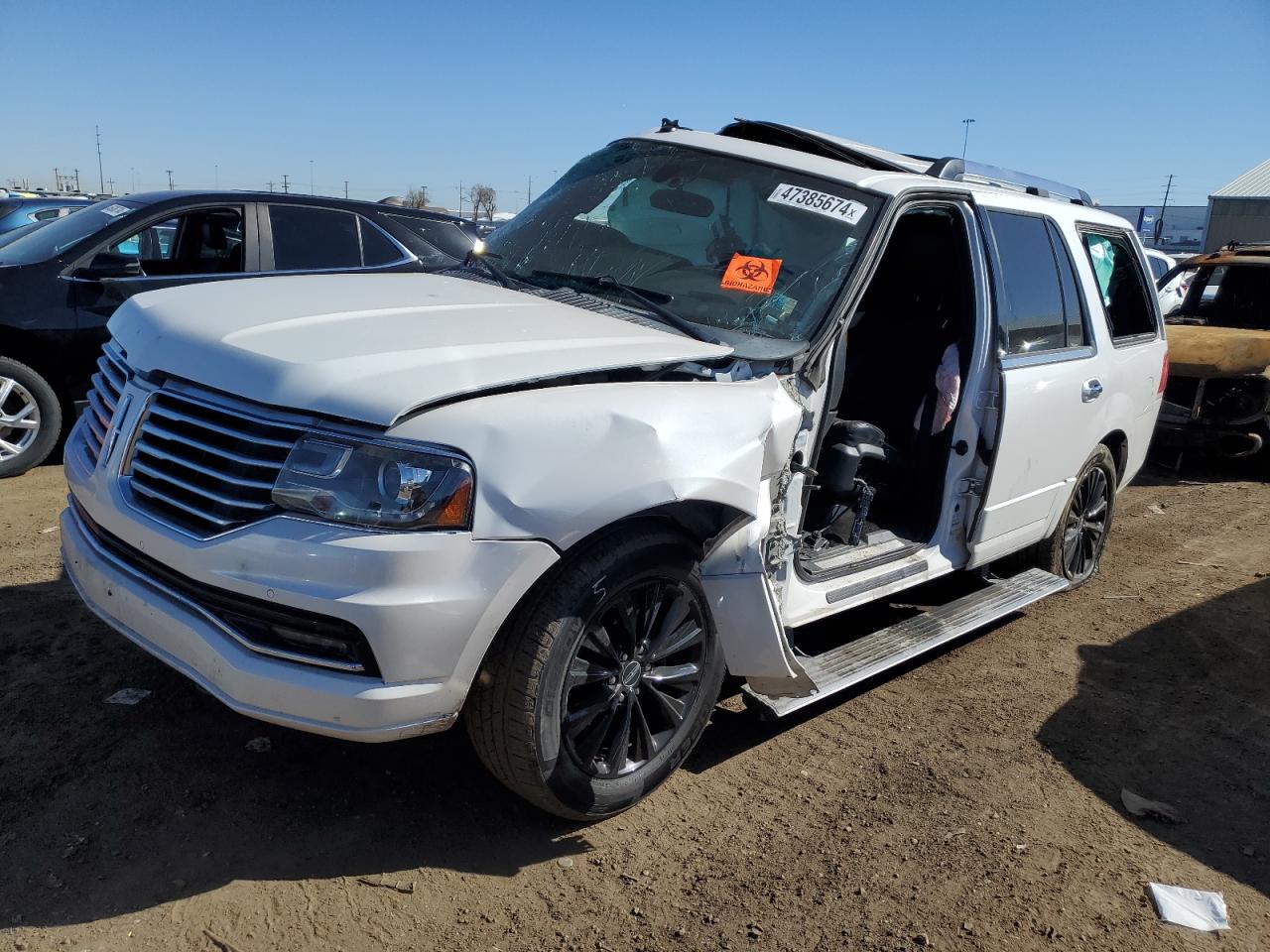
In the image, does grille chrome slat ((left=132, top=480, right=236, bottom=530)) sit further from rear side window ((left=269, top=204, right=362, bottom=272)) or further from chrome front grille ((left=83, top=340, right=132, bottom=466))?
rear side window ((left=269, top=204, right=362, bottom=272))

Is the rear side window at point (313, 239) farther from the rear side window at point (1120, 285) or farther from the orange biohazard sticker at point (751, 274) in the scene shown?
the rear side window at point (1120, 285)

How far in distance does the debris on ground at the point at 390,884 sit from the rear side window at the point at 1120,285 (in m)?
4.25

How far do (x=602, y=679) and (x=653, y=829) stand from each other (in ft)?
1.85

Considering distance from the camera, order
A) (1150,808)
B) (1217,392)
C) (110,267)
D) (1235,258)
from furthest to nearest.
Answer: (1235,258), (1217,392), (110,267), (1150,808)

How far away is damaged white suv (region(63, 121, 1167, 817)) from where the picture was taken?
2482 millimetres

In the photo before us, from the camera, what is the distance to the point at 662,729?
3176 millimetres

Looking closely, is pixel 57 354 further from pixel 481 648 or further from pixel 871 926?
pixel 871 926

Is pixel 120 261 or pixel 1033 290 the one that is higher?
pixel 1033 290

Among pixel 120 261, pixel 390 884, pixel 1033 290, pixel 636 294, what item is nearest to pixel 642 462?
pixel 636 294

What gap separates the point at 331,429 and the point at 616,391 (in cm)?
75

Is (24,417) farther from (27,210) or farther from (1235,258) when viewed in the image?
(1235,258)

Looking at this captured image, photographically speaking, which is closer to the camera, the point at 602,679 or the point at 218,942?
the point at 218,942

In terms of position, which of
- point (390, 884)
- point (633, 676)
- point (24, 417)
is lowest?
point (390, 884)

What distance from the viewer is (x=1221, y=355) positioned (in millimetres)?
8695
